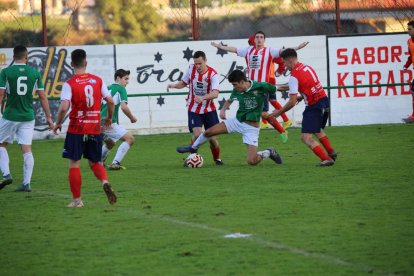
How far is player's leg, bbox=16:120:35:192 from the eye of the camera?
555 inches

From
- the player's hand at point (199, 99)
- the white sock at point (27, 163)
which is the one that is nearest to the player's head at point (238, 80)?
the player's hand at point (199, 99)

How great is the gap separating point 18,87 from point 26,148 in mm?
892

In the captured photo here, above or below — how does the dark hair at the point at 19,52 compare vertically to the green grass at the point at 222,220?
above

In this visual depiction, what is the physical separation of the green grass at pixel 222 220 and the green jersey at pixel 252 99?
875 mm

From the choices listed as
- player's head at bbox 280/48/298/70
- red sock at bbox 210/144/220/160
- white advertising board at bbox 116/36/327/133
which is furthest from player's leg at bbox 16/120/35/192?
white advertising board at bbox 116/36/327/133

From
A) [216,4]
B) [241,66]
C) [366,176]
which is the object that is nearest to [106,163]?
[366,176]

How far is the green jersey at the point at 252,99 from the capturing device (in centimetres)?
1642

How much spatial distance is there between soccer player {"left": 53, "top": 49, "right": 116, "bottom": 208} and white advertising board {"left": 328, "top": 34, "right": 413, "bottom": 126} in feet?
45.1

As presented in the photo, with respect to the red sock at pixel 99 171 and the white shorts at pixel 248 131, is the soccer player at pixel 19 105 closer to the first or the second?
the red sock at pixel 99 171

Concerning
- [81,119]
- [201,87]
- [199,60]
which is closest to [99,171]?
[81,119]

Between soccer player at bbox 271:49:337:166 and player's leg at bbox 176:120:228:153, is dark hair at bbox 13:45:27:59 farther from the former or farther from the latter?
soccer player at bbox 271:49:337:166

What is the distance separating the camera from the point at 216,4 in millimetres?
26344

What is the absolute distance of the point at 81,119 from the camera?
40.0ft

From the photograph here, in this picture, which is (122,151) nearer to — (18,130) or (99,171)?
(18,130)
